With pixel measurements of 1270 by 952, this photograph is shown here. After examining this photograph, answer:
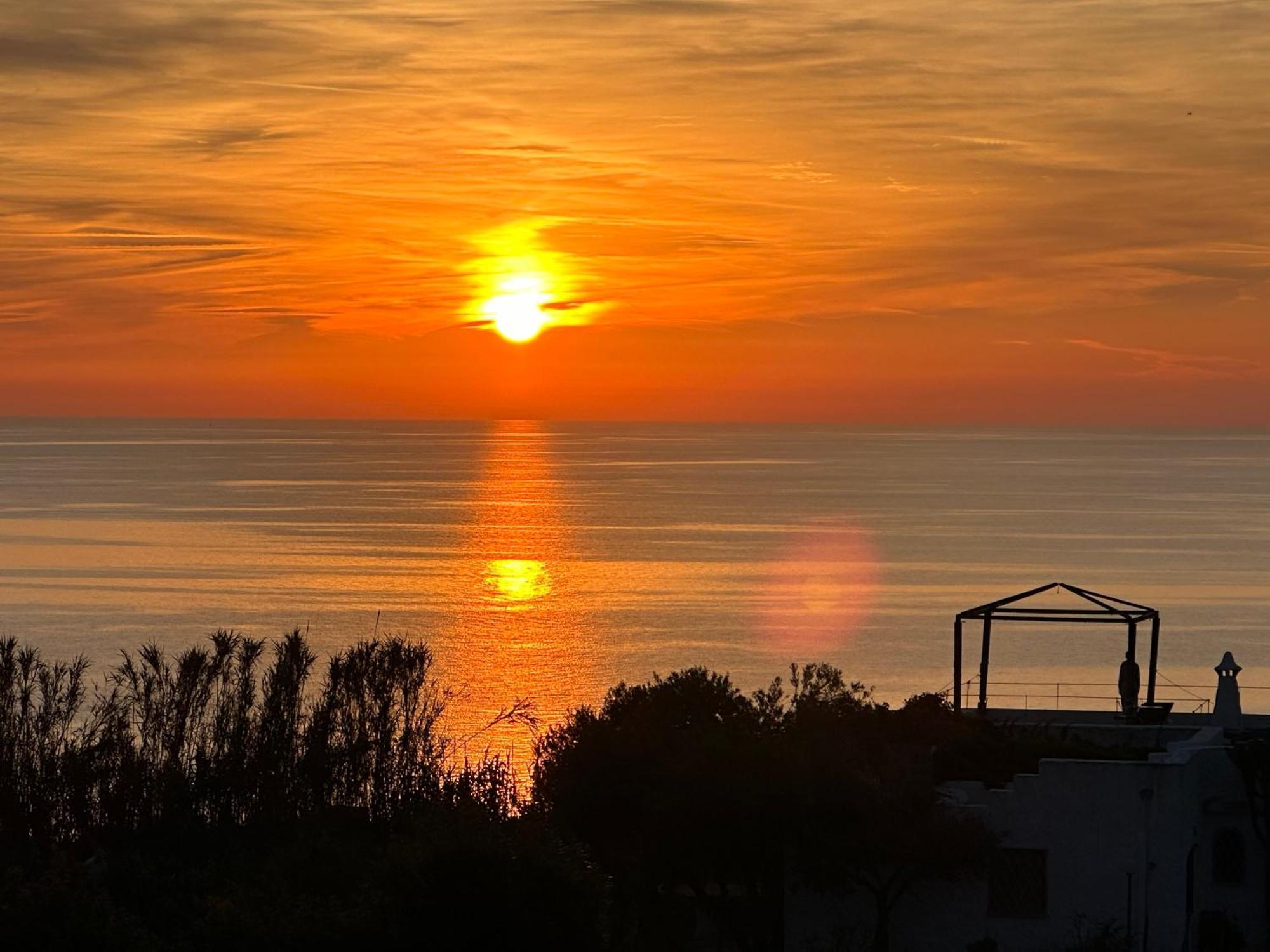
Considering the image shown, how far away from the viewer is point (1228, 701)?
36531mm

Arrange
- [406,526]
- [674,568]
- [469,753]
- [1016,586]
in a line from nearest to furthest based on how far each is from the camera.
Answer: [469,753], [1016,586], [674,568], [406,526]

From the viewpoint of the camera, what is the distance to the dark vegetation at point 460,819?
23.7 meters

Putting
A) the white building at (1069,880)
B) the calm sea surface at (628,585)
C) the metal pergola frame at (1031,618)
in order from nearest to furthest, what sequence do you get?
the white building at (1069,880) < the metal pergola frame at (1031,618) < the calm sea surface at (628,585)

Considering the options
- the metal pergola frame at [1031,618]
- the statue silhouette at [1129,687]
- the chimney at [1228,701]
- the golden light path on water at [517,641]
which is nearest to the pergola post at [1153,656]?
the metal pergola frame at [1031,618]

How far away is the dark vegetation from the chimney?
4.62 metres

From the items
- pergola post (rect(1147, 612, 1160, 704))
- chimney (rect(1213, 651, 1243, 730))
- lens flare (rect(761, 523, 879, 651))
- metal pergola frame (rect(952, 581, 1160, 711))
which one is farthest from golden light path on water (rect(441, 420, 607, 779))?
chimney (rect(1213, 651, 1243, 730))

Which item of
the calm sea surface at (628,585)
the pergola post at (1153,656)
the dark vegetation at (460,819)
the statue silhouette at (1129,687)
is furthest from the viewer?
the calm sea surface at (628,585)

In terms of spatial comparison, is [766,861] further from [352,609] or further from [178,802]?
[352,609]

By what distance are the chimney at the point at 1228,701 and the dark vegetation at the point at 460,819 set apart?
15.1ft

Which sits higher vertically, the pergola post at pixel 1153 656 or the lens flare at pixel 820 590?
the lens flare at pixel 820 590

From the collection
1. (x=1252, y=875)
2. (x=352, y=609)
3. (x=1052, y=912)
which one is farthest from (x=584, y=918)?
(x=352, y=609)

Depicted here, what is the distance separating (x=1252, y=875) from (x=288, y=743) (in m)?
20.9

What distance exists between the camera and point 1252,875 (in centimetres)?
3181

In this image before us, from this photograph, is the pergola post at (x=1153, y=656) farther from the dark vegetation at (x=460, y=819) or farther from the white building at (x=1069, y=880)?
the white building at (x=1069, y=880)
